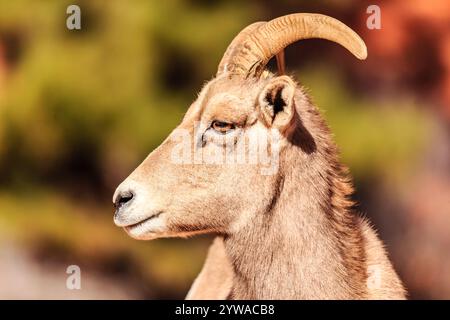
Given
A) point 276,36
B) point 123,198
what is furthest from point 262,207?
point 276,36

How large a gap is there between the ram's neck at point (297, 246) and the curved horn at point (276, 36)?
541 millimetres

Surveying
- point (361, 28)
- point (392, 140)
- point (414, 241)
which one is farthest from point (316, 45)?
point (414, 241)

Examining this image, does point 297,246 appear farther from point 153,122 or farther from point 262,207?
point 153,122

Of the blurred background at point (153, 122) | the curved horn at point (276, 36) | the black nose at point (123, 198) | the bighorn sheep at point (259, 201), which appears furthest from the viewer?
the blurred background at point (153, 122)

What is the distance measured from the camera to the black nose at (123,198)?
15.4 ft

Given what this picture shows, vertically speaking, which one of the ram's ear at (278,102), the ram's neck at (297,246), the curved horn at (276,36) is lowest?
the ram's neck at (297,246)

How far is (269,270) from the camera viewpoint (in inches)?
192

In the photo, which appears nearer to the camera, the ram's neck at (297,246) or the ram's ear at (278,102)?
the ram's ear at (278,102)

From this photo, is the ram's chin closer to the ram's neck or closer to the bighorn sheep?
the bighorn sheep

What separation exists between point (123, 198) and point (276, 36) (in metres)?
1.22

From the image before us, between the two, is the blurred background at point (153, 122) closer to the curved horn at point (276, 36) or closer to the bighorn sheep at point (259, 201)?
the curved horn at point (276, 36)

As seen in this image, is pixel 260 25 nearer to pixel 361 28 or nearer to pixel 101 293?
pixel 361 28

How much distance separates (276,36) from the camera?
16.7 feet

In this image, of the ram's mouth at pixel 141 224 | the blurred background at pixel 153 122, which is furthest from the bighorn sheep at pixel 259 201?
the blurred background at pixel 153 122
